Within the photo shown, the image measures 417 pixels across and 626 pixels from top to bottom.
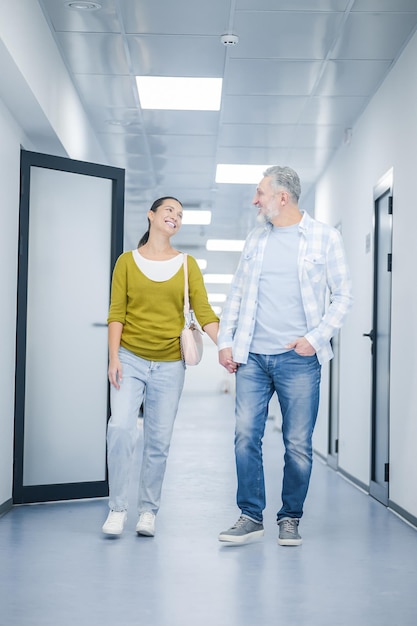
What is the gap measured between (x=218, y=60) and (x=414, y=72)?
1223 millimetres

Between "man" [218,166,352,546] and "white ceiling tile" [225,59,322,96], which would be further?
"white ceiling tile" [225,59,322,96]

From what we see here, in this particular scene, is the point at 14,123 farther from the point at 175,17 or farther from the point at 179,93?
the point at 179,93

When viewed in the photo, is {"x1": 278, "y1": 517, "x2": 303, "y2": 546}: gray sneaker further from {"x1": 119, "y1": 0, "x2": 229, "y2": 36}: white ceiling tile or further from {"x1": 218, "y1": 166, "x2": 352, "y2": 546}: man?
{"x1": 119, "y1": 0, "x2": 229, "y2": 36}: white ceiling tile

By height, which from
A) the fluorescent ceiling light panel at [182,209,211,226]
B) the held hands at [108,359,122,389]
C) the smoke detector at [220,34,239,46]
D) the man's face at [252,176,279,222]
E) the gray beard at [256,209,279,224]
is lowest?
the held hands at [108,359,122,389]

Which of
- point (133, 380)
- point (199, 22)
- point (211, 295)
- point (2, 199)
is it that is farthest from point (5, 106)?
point (211, 295)

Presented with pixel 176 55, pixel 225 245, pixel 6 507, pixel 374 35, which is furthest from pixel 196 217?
pixel 6 507

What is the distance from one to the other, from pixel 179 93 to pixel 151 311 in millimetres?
2604

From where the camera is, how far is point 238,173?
26.9ft

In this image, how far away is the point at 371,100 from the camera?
580 cm

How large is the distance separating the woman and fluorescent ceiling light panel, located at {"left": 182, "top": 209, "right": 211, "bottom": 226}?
6402mm

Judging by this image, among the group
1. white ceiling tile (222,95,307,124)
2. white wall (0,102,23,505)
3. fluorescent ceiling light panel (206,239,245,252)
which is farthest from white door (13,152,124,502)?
fluorescent ceiling light panel (206,239,245,252)

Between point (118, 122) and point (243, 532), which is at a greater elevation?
point (118, 122)

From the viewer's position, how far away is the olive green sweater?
12.2ft

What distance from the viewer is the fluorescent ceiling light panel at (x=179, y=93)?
5.66 meters
